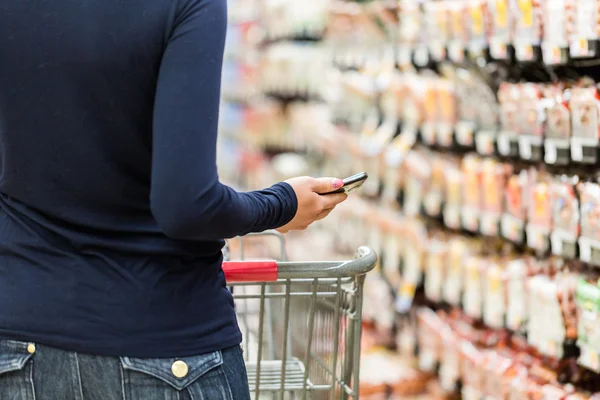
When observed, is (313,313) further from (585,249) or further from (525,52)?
(525,52)

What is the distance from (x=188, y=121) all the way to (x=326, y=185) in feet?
1.09

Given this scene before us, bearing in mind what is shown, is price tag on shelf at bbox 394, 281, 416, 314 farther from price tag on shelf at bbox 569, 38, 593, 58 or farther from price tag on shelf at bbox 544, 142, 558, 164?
price tag on shelf at bbox 569, 38, 593, 58

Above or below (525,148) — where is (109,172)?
above

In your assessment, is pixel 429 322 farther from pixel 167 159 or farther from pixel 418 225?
pixel 167 159

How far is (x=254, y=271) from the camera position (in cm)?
161

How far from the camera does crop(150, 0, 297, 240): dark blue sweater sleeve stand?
1.11 m

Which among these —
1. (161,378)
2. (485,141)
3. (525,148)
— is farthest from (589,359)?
(161,378)

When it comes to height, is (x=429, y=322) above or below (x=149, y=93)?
below

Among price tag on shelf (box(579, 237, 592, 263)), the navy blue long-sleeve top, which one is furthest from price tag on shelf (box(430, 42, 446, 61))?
the navy blue long-sleeve top

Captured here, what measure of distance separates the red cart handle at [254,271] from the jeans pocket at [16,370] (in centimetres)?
49

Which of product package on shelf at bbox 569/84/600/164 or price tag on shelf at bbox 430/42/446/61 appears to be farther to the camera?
price tag on shelf at bbox 430/42/446/61

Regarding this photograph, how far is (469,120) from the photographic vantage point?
12.2ft

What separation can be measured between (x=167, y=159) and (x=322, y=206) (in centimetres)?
33

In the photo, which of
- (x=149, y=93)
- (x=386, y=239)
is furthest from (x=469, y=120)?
(x=149, y=93)
